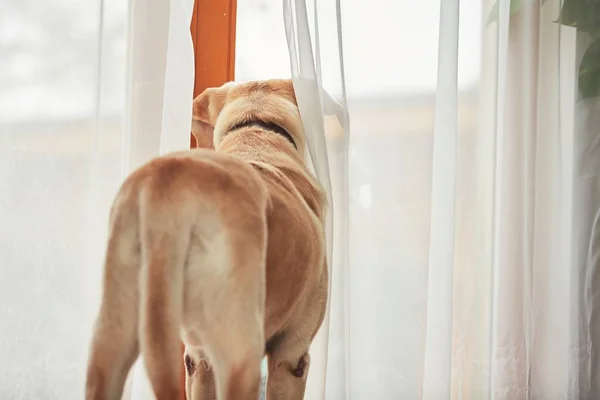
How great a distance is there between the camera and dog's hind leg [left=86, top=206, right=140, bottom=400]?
0.77m

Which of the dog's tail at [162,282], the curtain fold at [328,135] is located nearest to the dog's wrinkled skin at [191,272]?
the dog's tail at [162,282]

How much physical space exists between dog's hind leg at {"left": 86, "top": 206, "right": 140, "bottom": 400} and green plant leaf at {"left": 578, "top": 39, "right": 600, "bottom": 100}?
85 centimetres

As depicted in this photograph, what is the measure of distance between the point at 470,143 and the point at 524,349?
37 cm

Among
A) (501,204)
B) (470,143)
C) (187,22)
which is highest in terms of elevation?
(187,22)

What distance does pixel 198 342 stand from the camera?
81cm

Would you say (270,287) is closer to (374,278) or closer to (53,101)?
(374,278)

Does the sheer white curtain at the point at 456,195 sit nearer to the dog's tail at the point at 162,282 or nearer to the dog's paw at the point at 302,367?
the dog's paw at the point at 302,367

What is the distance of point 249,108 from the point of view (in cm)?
104

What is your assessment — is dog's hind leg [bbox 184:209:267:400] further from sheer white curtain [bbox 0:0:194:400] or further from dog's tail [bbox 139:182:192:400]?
sheer white curtain [bbox 0:0:194:400]

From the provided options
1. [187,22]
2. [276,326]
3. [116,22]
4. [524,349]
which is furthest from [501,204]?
[116,22]

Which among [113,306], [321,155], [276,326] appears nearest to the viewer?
[113,306]

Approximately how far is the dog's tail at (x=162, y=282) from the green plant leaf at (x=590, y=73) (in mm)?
804

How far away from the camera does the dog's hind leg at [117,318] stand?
77 centimetres

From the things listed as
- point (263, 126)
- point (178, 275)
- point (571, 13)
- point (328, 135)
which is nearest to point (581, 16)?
point (571, 13)
